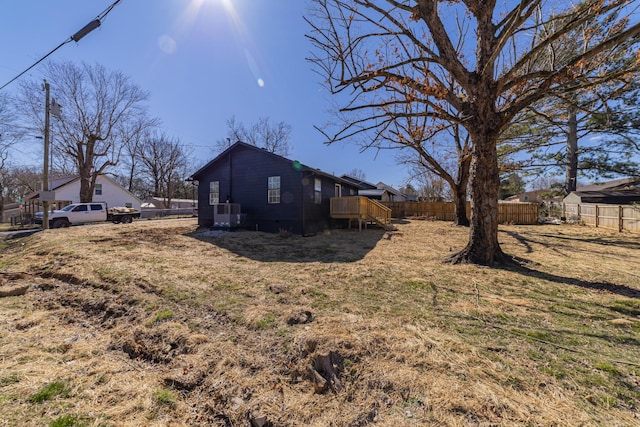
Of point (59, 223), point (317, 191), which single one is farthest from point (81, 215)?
point (317, 191)

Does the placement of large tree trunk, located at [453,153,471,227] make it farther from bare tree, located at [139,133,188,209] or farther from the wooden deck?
bare tree, located at [139,133,188,209]

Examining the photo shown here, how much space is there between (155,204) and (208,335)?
45541 mm

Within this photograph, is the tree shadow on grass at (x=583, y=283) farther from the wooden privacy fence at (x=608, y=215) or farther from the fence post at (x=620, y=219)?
the fence post at (x=620, y=219)

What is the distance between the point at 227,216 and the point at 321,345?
36.9ft

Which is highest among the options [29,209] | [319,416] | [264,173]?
[264,173]

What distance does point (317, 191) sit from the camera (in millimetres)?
13680

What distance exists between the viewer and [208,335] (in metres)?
3.21

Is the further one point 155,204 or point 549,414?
Result: point 155,204

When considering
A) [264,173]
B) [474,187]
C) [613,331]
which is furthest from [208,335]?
[264,173]

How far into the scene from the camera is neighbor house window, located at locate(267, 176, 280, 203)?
12761 mm

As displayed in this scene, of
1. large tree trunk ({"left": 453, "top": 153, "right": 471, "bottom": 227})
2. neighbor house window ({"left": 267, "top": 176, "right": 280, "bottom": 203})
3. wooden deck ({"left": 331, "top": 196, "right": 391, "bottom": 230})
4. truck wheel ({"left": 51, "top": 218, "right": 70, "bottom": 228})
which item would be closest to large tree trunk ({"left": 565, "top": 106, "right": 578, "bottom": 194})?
large tree trunk ({"left": 453, "top": 153, "right": 471, "bottom": 227})

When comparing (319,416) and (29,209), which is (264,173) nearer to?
(319,416)

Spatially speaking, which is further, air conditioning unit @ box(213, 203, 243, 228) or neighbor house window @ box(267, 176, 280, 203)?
air conditioning unit @ box(213, 203, 243, 228)

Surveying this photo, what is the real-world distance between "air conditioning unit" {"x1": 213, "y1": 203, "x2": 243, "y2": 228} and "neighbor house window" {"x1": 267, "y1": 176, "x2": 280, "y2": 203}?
1.77 m
